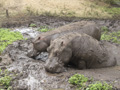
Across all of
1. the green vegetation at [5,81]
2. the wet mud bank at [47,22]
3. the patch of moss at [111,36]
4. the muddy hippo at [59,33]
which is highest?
the muddy hippo at [59,33]

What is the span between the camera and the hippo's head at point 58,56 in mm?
6328

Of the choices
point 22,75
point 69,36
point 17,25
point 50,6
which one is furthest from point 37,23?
point 22,75

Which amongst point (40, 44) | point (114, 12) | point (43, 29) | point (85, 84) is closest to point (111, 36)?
point (43, 29)

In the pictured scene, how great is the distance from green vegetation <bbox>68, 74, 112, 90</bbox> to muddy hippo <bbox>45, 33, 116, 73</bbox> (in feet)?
2.82

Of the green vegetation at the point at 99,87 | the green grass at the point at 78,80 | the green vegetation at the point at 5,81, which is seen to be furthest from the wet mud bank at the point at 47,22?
the green vegetation at the point at 99,87

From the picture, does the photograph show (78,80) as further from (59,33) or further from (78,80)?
(59,33)

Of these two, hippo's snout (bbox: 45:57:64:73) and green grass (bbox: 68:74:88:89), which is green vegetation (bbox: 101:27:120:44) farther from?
green grass (bbox: 68:74:88:89)

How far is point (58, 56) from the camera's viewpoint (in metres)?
6.50

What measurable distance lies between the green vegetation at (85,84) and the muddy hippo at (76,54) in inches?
33.9

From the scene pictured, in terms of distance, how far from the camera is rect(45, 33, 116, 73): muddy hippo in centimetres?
647

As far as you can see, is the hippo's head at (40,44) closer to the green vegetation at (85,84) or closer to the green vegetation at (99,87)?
the green vegetation at (85,84)

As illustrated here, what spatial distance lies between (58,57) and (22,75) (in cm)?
125

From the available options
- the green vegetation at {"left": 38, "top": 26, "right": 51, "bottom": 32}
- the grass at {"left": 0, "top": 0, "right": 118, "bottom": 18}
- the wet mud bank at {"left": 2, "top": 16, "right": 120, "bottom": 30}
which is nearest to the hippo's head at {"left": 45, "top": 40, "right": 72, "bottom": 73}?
the green vegetation at {"left": 38, "top": 26, "right": 51, "bottom": 32}

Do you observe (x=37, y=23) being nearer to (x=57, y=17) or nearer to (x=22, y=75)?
(x=57, y=17)
